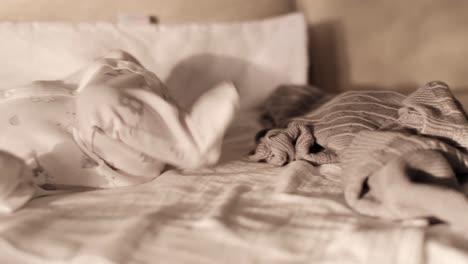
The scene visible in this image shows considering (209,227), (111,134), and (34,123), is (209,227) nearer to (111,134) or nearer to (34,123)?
(111,134)

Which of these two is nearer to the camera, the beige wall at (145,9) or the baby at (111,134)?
the baby at (111,134)

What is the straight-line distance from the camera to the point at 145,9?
3.91ft

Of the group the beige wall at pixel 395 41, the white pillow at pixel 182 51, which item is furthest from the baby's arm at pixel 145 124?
the beige wall at pixel 395 41

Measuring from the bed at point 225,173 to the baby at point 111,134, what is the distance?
39mm

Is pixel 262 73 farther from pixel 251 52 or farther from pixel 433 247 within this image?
pixel 433 247

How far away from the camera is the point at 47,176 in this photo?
29.0 inches

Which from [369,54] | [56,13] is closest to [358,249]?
[369,54]

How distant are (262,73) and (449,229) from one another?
0.73 meters

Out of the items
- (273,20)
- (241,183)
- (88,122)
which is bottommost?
(241,183)

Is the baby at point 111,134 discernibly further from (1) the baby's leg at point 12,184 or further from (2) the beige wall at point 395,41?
(2) the beige wall at point 395,41

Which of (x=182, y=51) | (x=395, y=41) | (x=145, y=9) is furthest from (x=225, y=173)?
(x=395, y=41)

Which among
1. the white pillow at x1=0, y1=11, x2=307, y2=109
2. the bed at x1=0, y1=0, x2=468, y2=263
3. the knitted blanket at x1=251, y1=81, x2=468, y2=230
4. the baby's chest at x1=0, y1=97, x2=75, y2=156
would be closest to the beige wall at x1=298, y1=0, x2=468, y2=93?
the bed at x1=0, y1=0, x2=468, y2=263

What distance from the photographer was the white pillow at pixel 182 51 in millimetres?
1059

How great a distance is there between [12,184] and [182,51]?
0.62m
